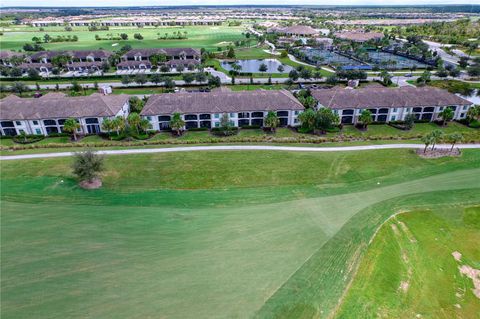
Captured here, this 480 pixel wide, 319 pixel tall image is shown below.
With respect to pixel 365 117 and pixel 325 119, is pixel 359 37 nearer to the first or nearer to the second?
pixel 365 117

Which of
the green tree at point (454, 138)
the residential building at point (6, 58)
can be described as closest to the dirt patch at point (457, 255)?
Answer: the green tree at point (454, 138)

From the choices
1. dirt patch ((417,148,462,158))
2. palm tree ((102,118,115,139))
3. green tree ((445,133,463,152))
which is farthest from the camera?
palm tree ((102,118,115,139))

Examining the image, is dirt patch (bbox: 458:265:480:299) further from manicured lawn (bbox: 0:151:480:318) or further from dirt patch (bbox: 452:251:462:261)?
manicured lawn (bbox: 0:151:480:318)

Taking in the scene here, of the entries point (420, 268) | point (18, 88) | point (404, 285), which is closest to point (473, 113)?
point (420, 268)

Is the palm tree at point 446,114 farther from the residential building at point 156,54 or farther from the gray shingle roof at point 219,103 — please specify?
the residential building at point 156,54

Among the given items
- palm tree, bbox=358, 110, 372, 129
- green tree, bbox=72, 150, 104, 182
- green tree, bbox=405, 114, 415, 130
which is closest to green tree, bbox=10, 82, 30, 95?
green tree, bbox=72, 150, 104, 182
